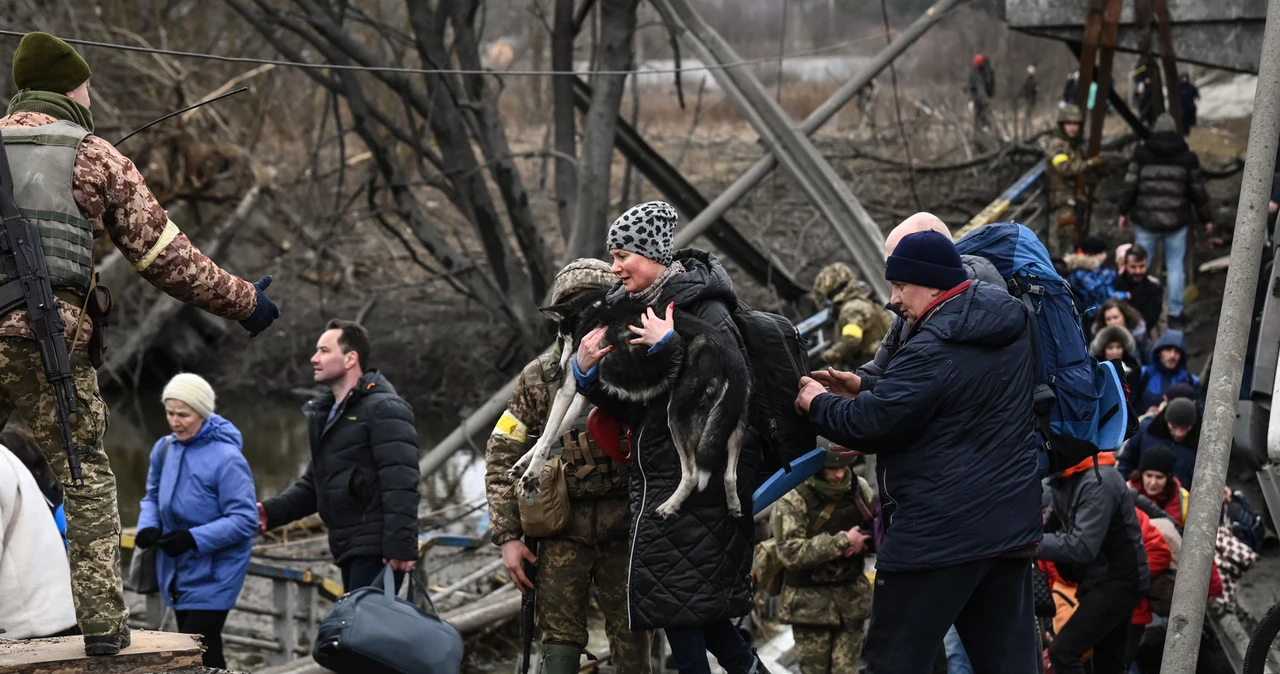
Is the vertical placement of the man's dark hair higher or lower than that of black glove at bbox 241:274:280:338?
lower

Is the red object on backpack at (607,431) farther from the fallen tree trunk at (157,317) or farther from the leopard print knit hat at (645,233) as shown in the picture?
the fallen tree trunk at (157,317)

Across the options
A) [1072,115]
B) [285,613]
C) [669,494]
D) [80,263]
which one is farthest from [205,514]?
[1072,115]

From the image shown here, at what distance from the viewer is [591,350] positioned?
4555 mm

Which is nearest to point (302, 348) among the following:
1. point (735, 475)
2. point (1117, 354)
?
point (1117, 354)

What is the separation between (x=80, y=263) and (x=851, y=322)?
6.25 m

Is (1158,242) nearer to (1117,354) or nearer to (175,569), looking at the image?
(1117,354)

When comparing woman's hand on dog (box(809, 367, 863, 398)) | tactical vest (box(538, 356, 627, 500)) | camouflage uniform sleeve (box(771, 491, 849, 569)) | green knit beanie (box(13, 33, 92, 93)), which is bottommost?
camouflage uniform sleeve (box(771, 491, 849, 569))

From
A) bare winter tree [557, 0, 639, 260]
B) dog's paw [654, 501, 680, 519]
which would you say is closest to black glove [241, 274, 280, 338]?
dog's paw [654, 501, 680, 519]

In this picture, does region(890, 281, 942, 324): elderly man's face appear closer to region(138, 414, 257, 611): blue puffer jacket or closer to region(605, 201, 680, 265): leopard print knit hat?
region(605, 201, 680, 265): leopard print knit hat

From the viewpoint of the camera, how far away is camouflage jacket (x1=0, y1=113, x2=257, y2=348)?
4242 millimetres

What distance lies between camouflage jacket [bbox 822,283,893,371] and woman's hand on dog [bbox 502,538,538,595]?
15.6 ft

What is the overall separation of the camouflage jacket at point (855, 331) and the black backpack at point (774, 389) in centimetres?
498

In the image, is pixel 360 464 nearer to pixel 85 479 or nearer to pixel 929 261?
pixel 85 479

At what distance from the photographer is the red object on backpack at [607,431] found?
4879mm
